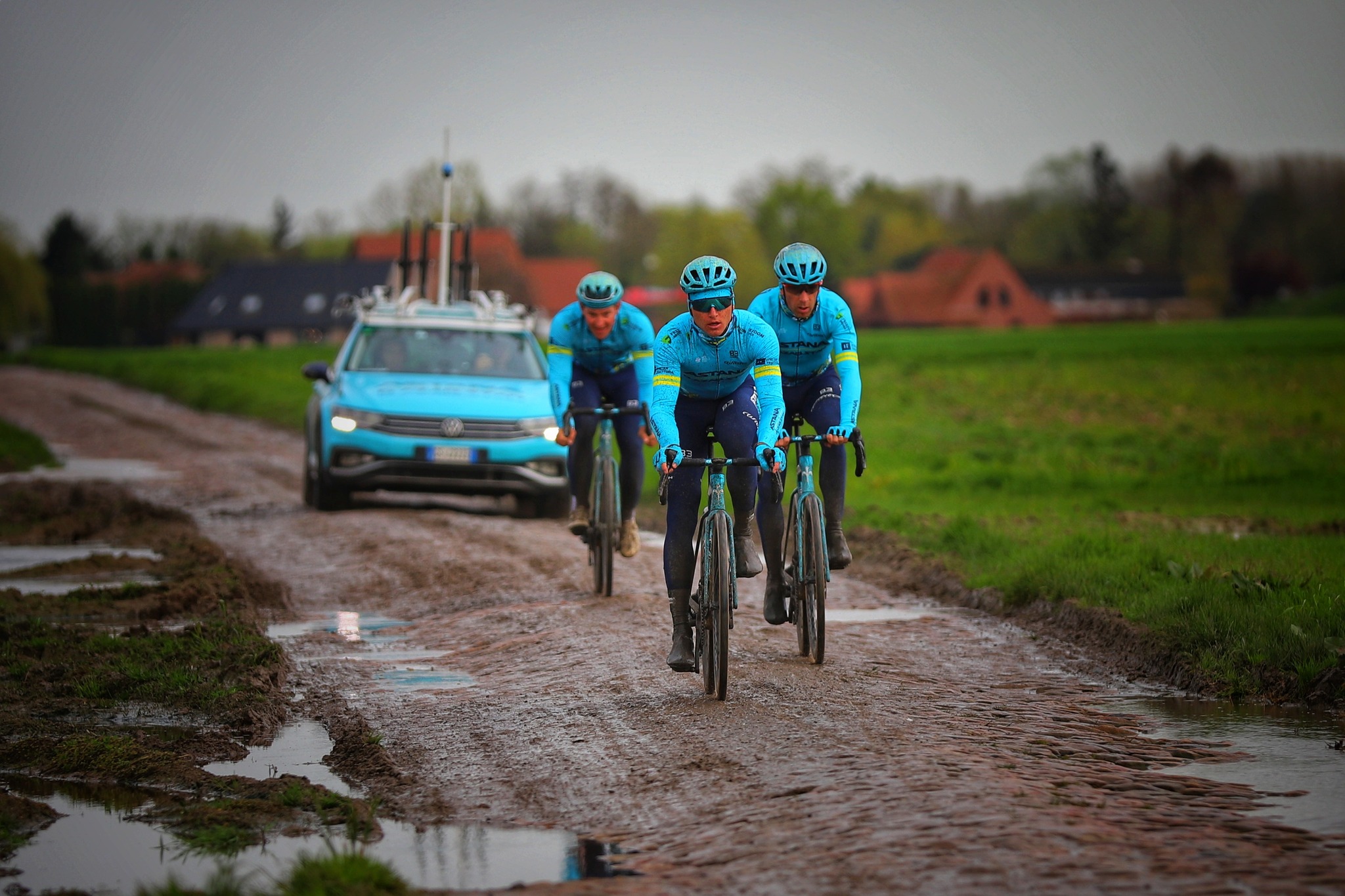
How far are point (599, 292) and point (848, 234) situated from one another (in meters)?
116

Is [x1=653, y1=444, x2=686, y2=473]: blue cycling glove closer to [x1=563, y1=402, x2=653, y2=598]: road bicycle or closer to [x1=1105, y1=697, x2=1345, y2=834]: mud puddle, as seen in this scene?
[x1=1105, y1=697, x2=1345, y2=834]: mud puddle

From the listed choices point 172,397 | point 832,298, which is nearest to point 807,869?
point 832,298

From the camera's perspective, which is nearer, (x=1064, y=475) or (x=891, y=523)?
(x=891, y=523)

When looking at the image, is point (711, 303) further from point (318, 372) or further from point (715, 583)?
point (318, 372)

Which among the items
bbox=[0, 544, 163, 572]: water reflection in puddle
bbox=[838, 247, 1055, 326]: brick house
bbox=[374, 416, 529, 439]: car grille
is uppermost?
bbox=[838, 247, 1055, 326]: brick house

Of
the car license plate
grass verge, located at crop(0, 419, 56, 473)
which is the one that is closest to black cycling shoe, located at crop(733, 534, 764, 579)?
the car license plate

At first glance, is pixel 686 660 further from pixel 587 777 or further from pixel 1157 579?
pixel 1157 579

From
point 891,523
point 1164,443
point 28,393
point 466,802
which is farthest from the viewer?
point 28,393

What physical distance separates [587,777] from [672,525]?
214 centimetres

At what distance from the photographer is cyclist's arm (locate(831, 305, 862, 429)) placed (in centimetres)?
881

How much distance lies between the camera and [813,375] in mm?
9609

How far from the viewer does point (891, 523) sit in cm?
1515

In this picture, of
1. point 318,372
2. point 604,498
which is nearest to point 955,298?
point 318,372

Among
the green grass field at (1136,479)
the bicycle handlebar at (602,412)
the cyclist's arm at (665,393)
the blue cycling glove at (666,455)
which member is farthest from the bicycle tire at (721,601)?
the bicycle handlebar at (602,412)
